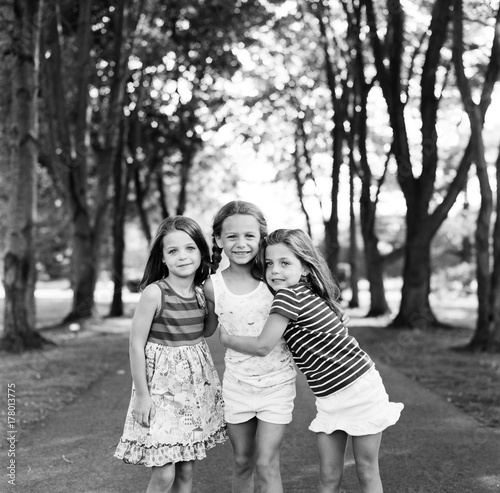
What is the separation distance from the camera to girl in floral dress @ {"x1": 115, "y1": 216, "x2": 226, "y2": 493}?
3484 millimetres

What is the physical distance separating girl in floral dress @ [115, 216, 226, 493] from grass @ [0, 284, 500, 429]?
293cm

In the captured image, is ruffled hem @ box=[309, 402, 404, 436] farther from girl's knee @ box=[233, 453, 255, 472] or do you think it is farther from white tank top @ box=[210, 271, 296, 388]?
girl's knee @ box=[233, 453, 255, 472]

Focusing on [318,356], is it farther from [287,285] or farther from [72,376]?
[72,376]

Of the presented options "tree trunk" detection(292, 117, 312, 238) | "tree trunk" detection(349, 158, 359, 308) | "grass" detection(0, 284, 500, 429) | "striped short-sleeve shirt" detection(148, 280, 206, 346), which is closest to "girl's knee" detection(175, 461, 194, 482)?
"striped short-sleeve shirt" detection(148, 280, 206, 346)

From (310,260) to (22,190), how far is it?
8.15 metres

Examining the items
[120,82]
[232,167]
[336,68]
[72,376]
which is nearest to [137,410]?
[72,376]

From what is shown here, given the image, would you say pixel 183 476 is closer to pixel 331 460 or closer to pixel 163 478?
pixel 163 478

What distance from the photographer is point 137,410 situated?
136 inches

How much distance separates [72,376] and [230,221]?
5666 millimetres

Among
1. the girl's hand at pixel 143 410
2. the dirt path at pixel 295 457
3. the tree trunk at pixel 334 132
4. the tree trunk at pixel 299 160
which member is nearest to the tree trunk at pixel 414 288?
the tree trunk at pixel 334 132

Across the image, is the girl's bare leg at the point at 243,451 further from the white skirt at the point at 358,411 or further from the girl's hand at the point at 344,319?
the girl's hand at the point at 344,319

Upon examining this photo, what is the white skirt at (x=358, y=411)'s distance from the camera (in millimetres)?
3466

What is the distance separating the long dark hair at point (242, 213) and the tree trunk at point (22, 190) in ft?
24.7

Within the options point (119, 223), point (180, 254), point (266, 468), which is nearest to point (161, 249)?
point (180, 254)
